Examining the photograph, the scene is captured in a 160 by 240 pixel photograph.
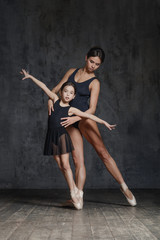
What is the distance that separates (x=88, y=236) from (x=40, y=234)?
31 centimetres

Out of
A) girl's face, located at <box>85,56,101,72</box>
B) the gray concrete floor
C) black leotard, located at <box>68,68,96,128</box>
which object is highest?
girl's face, located at <box>85,56,101,72</box>

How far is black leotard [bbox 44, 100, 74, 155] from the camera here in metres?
3.34

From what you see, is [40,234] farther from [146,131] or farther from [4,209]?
[146,131]

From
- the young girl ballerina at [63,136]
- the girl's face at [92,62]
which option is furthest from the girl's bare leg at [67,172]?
the girl's face at [92,62]

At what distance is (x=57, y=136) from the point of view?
11.0ft

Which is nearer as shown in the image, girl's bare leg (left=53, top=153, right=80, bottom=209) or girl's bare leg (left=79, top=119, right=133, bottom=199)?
girl's bare leg (left=53, top=153, right=80, bottom=209)

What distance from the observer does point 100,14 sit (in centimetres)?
541

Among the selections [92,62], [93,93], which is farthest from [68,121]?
[92,62]

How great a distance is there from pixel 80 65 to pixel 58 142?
2.27 metres

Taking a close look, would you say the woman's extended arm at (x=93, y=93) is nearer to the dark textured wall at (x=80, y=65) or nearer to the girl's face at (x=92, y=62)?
the girl's face at (x=92, y=62)

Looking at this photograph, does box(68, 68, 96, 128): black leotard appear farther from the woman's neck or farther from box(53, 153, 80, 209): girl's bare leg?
box(53, 153, 80, 209): girl's bare leg

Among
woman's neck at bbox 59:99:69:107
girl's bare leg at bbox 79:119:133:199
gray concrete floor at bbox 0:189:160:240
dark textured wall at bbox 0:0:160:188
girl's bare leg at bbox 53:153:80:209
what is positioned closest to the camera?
gray concrete floor at bbox 0:189:160:240

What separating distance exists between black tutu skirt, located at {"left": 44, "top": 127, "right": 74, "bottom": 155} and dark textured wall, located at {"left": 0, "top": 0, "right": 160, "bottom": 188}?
1.91 m

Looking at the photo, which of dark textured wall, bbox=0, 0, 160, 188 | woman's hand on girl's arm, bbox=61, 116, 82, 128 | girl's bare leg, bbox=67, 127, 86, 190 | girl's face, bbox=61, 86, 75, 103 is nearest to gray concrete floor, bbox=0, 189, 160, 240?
girl's bare leg, bbox=67, 127, 86, 190
